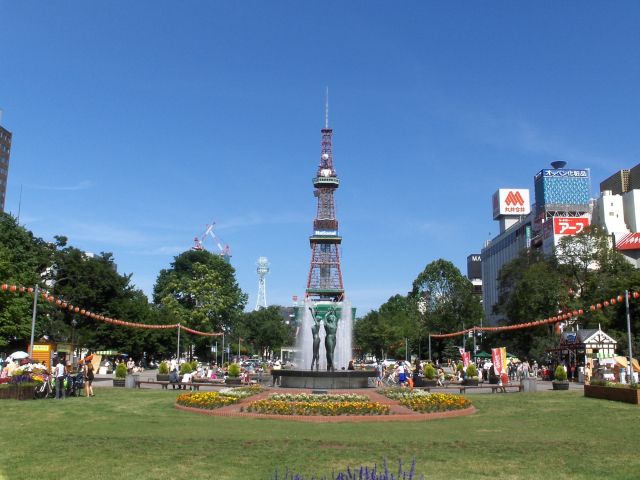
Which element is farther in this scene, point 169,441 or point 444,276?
point 444,276

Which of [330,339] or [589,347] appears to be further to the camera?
[589,347]

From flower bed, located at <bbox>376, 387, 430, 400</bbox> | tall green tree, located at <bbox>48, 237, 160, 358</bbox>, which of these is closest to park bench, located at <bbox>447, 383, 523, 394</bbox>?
flower bed, located at <bbox>376, 387, 430, 400</bbox>

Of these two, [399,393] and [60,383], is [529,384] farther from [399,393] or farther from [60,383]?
[60,383]

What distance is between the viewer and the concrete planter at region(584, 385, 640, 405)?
81.7 feet

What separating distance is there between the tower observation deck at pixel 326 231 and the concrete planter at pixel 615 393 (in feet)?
362

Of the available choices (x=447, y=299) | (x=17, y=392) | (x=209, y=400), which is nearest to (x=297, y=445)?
(x=209, y=400)

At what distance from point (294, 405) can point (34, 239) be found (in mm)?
48845

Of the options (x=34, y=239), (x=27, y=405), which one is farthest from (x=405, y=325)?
(x=27, y=405)

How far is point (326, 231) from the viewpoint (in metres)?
142

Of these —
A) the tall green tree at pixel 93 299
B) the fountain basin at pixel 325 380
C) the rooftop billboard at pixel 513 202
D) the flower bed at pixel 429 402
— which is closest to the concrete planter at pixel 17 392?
the fountain basin at pixel 325 380

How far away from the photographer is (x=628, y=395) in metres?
25.4

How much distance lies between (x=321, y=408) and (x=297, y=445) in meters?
5.85

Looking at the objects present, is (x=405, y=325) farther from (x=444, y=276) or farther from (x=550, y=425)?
(x=550, y=425)

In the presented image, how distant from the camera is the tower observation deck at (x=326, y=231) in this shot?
5531 inches
